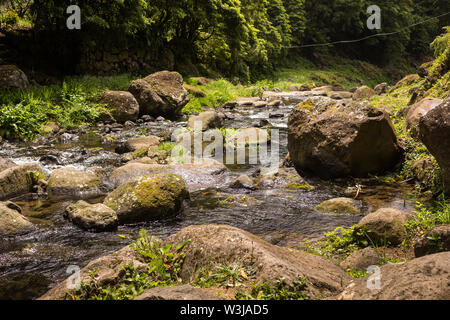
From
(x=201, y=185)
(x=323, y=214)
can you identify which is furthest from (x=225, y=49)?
(x=323, y=214)

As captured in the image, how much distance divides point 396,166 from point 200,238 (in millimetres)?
5433

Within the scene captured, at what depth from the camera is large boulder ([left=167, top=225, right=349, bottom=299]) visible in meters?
2.58

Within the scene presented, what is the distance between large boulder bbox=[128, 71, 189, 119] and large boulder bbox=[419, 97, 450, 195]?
11.4 metres

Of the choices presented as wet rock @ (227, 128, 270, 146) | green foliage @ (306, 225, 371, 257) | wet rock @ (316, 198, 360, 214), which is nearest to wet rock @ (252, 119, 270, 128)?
wet rock @ (227, 128, 270, 146)

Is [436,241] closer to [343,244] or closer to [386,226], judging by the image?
[386,226]

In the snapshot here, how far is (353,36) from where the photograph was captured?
158 feet

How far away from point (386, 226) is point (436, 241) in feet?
3.52

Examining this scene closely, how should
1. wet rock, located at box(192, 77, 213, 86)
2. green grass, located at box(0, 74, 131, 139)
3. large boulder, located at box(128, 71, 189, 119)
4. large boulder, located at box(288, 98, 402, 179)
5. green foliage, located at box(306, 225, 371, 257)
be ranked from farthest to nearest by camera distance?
wet rock, located at box(192, 77, 213, 86)
large boulder, located at box(128, 71, 189, 119)
green grass, located at box(0, 74, 131, 139)
large boulder, located at box(288, 98, 402, 179)
green foliage, located at box(306, 225, 371, 257)

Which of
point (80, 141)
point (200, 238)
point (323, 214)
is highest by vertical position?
point (80, 141)

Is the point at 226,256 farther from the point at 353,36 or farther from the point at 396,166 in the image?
the point at 353,36

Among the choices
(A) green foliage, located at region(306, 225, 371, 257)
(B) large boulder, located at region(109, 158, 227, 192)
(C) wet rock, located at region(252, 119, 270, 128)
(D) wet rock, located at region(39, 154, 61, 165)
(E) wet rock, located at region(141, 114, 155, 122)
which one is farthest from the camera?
(E) wet rock, located at region(141, 114, 155, 122)

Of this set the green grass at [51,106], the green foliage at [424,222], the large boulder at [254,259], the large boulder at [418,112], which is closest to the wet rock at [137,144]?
the green grass at [51,106]

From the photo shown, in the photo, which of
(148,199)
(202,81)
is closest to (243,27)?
(202,81)

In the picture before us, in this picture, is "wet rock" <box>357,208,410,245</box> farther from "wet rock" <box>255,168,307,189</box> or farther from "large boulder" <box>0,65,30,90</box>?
"large boulder" <box>0,65,30,90</box>
